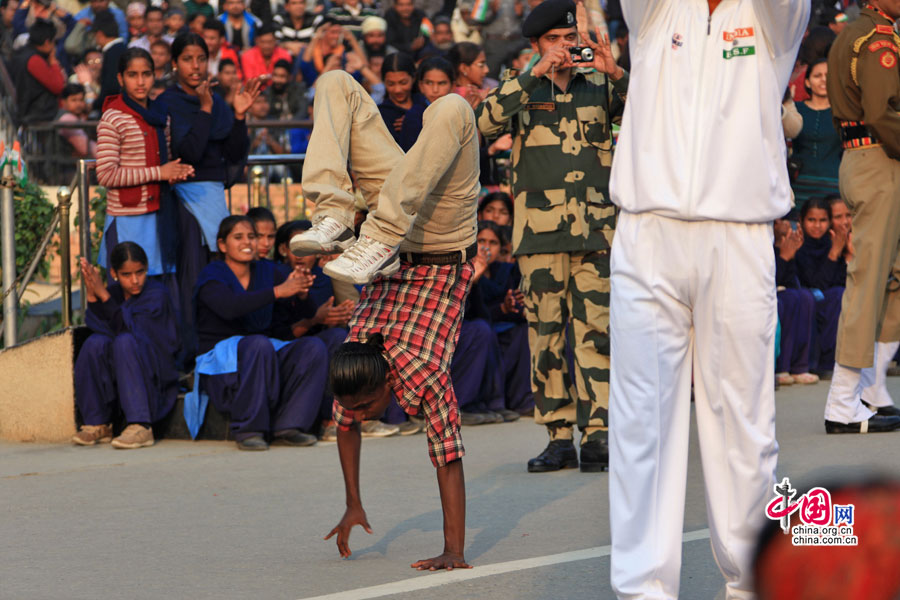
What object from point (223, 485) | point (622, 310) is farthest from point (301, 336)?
point (622, 310)

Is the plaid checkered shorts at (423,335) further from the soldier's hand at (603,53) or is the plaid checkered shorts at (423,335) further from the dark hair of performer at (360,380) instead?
the soldier's hand at (603,53)

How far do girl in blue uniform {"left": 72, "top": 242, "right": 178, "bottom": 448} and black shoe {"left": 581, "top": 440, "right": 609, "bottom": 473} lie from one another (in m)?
2.97

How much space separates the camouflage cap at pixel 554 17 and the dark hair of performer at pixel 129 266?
321 cm

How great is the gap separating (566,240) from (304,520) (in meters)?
2.12

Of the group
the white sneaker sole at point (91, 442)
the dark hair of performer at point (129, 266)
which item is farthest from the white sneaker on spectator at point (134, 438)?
the dark hair of performer at point (129, 266)

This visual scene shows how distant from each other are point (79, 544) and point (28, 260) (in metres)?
4.97

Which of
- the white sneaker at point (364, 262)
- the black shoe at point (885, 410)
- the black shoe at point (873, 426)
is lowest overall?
the black shoe at point (873, 426)

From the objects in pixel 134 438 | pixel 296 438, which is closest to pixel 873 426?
pixel 296 438

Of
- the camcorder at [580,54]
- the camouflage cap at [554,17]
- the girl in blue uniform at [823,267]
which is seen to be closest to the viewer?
the camcorder at [580,54]

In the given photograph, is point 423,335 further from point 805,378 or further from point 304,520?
point 805,378

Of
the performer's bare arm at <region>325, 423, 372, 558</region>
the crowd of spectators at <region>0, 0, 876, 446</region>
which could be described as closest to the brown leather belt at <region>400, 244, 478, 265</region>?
the performer's bare arm at <region>325, 423, 372, 558</region>

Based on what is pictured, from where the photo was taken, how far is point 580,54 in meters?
6.79

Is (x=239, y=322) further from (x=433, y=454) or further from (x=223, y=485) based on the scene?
(x=433, y=454)

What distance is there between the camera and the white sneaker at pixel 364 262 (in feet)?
15.4
